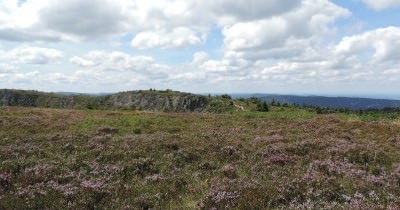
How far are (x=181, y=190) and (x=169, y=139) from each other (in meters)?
9.91

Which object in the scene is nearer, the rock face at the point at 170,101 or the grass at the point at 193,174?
the grass at the point at 193,174

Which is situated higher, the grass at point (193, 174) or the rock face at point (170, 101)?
the grass at point (193, 174)

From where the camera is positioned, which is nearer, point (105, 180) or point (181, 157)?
point (105, 180)

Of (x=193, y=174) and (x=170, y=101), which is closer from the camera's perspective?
(x=193, y=174)

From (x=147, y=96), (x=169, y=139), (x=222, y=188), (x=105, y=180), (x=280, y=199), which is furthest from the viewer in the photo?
(x=147, y=96)

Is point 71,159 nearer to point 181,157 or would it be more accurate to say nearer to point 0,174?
point 0,174

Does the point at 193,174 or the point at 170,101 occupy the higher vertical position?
the point at 193,174

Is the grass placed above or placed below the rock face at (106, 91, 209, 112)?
above

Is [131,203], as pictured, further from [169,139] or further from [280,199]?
[169,139]

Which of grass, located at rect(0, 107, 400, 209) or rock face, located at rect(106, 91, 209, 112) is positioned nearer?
grass, located at rect(0, 107, 400, 209)

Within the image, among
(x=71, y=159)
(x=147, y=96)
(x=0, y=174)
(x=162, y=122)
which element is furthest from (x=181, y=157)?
(x=147, y=96)

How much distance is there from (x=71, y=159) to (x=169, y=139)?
21.1ft

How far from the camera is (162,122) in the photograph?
35469 mm

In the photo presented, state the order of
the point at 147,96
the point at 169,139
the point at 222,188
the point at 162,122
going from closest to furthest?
the point at 222,188
the point at 169,139
the point at 162,122
the point at 147,96
